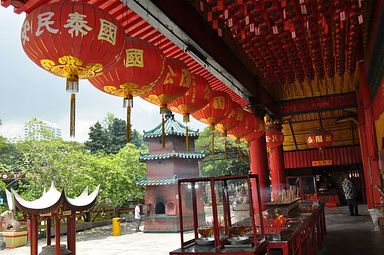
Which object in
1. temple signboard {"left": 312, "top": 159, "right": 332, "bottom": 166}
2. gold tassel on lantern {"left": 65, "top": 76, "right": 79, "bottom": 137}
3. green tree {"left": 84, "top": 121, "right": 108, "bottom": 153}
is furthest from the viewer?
green tree {"left": 84, "top": 121, "right": 108, "bottom": 153}

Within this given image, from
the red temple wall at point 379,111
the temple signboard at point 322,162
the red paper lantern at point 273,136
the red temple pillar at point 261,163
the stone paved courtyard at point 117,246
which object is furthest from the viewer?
the temple signboard at point 322,162

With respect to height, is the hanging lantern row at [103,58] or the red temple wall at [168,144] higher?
the red temple wall at [168,144]

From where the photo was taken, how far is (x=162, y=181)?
59.2 feet

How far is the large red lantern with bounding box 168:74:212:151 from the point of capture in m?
4.74

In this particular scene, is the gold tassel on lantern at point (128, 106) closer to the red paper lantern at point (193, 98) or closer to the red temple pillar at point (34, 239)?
the red paper lantern at point (193, 98)

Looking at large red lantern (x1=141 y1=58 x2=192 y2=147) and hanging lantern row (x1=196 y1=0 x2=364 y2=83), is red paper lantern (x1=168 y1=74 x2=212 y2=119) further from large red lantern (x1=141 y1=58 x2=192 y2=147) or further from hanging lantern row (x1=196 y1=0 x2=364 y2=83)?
hanging lantern row (x1=196 y1=0 x2=364 y2=83)

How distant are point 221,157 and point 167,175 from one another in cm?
1435

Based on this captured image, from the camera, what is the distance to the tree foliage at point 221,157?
2784cm

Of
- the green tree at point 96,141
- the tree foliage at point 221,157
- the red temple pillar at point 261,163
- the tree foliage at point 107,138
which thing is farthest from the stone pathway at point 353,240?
the green tree at point 96,141

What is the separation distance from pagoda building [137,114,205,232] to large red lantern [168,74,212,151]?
1242 centimetres

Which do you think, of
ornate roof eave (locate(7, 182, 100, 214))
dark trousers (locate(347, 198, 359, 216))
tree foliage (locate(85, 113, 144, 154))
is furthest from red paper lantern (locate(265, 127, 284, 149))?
tree foliage (locate(85, 113, 144, 154))

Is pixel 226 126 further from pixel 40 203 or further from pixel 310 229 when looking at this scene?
pixel 40 203

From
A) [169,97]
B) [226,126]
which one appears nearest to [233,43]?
[226,126]

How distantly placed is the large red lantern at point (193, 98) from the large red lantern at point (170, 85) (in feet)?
1.03
